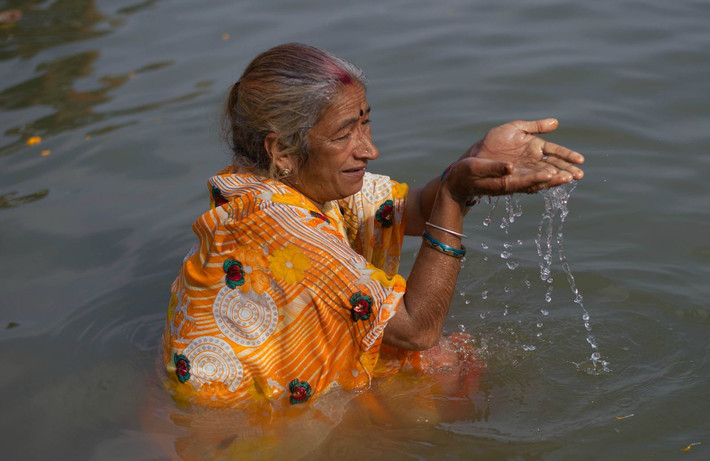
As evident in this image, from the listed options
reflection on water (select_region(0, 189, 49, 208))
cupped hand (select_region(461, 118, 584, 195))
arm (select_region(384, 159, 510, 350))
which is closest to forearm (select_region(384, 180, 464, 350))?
arm (select_region(384, 159, 510, 350))

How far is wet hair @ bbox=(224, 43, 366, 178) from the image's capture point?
3238 mm

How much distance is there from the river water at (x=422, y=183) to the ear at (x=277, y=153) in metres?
0.98

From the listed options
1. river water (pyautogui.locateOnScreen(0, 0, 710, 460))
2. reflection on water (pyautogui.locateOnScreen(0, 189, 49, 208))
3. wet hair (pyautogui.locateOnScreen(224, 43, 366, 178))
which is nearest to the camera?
wet hair (pyautogui.locateOnScreen(224, 43, 366, 178))

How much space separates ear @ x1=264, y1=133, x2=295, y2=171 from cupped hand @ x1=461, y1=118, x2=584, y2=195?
747 millimetres

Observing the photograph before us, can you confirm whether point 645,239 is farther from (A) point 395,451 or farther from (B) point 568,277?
(A) point 395,451

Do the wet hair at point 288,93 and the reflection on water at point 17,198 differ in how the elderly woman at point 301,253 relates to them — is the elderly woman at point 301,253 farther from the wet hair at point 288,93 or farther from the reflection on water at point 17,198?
the reflection on water at point 17,198

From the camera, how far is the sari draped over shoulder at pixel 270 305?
313cm

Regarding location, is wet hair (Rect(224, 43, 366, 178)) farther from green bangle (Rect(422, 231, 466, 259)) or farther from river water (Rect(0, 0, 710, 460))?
river water (Rect(0, 0, 710, 460))

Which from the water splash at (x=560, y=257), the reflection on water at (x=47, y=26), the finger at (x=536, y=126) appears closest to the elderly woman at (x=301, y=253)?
the finger at (x=536, y=126)

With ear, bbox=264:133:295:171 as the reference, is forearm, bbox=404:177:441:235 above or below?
below

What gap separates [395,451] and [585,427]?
0.79 meters

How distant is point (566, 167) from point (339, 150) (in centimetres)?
88

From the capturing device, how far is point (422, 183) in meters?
5.75

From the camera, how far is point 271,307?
326 cm
